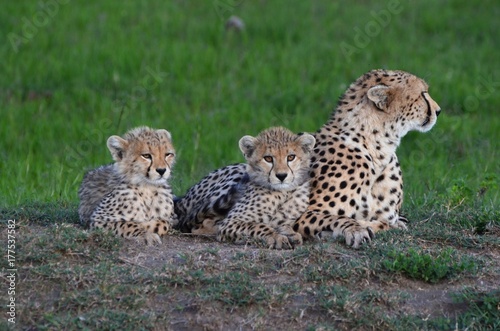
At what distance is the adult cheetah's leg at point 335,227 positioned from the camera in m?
6.69

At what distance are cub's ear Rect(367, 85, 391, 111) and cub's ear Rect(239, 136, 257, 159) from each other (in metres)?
0.91

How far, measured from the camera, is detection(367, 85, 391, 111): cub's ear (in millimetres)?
7547

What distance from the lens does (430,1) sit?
1744 centimetres

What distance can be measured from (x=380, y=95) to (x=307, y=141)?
26.6 inches

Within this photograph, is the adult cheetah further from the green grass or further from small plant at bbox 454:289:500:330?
small plant at bbox 454:289:500:330

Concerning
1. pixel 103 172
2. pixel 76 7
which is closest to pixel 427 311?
pixel 103 172

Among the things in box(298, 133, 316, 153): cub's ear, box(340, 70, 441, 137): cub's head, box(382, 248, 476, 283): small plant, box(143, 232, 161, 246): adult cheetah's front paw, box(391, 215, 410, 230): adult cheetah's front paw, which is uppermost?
box(340, 70, 441, 137): cub's head

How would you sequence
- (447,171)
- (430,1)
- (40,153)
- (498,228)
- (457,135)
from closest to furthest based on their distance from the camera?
(498,228)
(447,171)
(40,153)
(457,135)
(430,1)

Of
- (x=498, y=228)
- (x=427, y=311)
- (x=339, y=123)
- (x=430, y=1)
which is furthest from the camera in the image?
(x=430, y=1)

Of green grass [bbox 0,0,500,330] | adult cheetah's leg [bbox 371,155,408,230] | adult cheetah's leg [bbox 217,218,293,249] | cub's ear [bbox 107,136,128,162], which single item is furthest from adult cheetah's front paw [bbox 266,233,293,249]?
cub's ear [bbox 107,136,128,162]

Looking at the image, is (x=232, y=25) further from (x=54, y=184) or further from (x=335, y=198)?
(x=335, y=198)

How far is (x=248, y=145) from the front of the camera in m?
7.35

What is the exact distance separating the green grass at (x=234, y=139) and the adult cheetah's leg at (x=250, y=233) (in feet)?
0.54

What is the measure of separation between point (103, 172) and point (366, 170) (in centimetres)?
189
